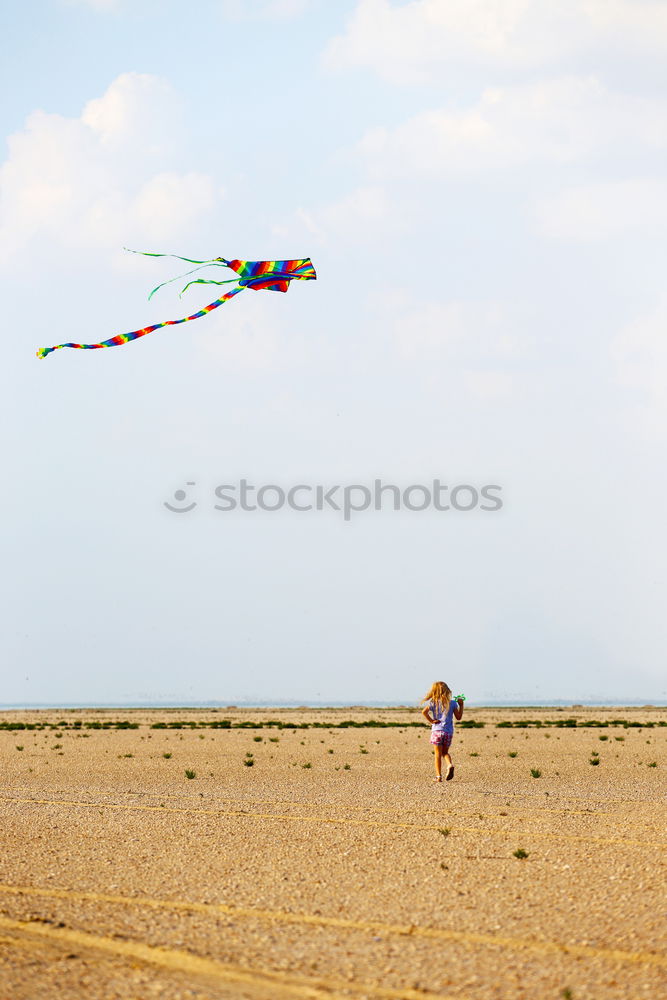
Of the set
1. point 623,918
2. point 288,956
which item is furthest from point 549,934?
point 288,956

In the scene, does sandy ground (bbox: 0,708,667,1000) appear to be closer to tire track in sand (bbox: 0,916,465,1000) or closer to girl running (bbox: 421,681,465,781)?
tire track in sand (bbox: 0,916,465,1000)

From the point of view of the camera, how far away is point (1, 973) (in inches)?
329

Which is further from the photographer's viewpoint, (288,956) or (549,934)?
(549,934)

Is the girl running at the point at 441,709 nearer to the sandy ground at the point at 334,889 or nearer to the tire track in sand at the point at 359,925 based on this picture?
the sandy ground at the point at 334,889

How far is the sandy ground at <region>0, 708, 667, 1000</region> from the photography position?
27.4 feet

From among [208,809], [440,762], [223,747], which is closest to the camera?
[208,809]

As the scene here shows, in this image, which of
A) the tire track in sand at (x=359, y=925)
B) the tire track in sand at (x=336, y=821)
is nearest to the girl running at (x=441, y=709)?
the tire track in sand at (x=336, y=821)

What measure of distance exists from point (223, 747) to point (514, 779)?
16.5 metres

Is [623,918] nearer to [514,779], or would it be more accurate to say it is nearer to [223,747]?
[514,779]

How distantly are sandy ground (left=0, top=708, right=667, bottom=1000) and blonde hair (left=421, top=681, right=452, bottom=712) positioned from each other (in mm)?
1809

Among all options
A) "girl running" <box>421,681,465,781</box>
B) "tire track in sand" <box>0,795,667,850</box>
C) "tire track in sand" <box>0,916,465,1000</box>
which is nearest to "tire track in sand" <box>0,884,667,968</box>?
"tire track in sand" <box>0,916,465,1000</box>

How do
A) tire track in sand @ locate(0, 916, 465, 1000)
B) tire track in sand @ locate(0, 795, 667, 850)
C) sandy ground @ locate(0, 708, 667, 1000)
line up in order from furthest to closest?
tire track in sand @ locate(0, 795, 667, 850) < sandy ground @ locate(0, 708, 667, 1000) < tire track in sand @ locate(0, 916, 465, 1000)

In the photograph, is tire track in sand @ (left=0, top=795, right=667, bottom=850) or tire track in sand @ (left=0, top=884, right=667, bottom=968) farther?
tire track in sand @ (left=0, top=795, right=667, bottom=850)

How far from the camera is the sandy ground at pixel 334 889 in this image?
8.35m
